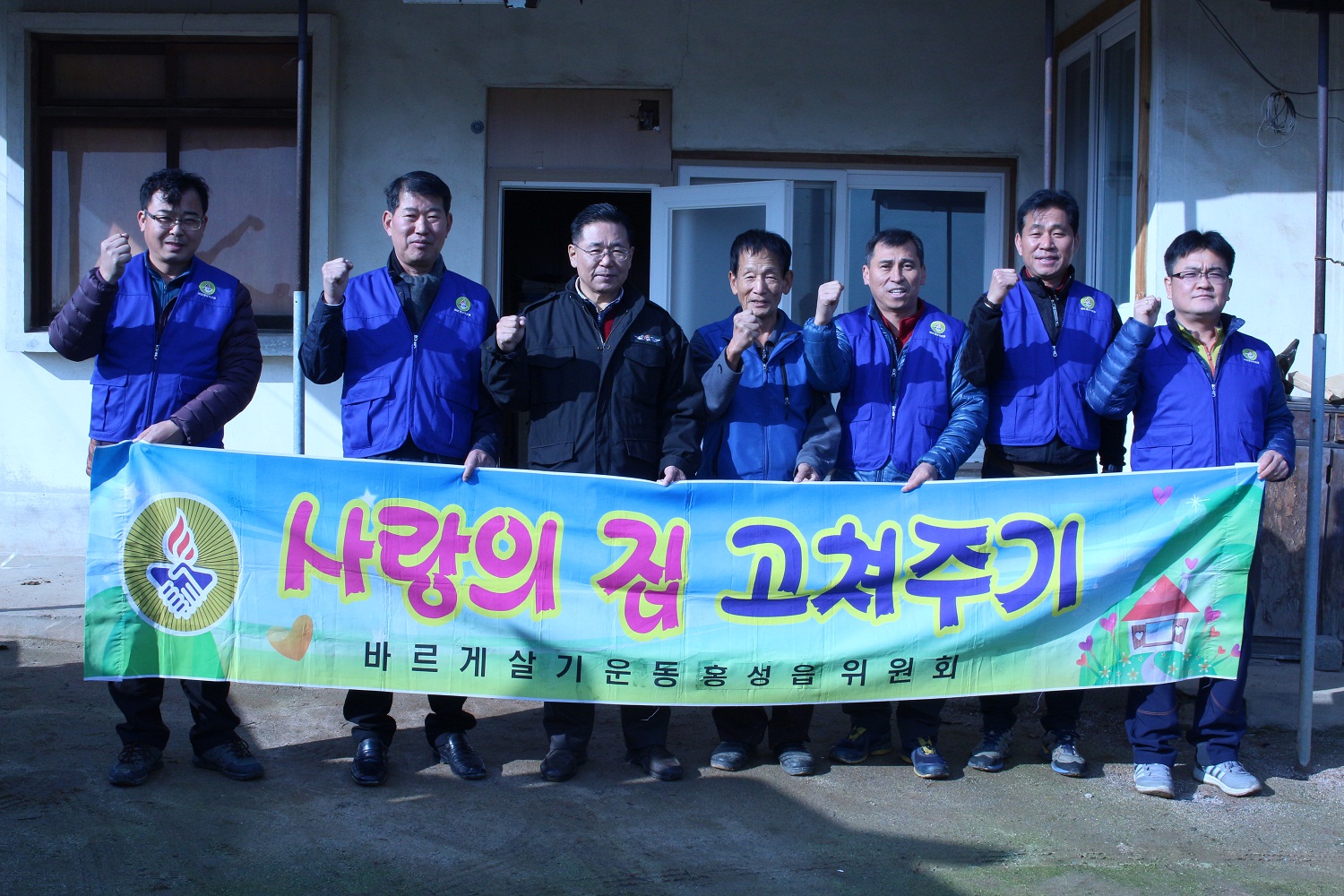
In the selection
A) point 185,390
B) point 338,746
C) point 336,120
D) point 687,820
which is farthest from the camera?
point 336,120

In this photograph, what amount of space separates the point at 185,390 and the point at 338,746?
4.56 feet

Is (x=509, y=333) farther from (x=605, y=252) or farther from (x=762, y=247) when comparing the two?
(x=762, y=247)

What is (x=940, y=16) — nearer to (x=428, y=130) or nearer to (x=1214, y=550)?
(x=428, y=130)

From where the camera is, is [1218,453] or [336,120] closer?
[1218,453]

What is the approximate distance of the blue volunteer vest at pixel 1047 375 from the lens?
400 cm

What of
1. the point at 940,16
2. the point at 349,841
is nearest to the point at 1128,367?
the point at 349,841

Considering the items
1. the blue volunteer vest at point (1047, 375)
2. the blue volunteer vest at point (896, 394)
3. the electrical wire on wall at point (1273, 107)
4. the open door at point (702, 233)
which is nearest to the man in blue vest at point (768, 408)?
the blue volunteer vest at point (896, 394)

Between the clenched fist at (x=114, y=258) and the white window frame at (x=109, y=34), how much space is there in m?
3.12

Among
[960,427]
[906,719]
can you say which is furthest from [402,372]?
[906,719]

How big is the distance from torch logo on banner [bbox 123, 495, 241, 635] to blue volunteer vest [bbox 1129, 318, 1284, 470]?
3.16m

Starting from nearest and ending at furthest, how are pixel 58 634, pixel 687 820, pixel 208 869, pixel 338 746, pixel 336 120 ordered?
1. pixel 208 869
2. pixel 687 820
3. pixel 338 746
4. pixel 58 634
5. pixel 336 120

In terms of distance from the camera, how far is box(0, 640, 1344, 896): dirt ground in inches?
125

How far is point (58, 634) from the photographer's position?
5562 millimetres

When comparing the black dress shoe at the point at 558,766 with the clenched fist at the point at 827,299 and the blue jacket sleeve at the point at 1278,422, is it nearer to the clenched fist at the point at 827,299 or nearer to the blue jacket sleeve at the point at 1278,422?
the clenched fist at the point at 827,299
